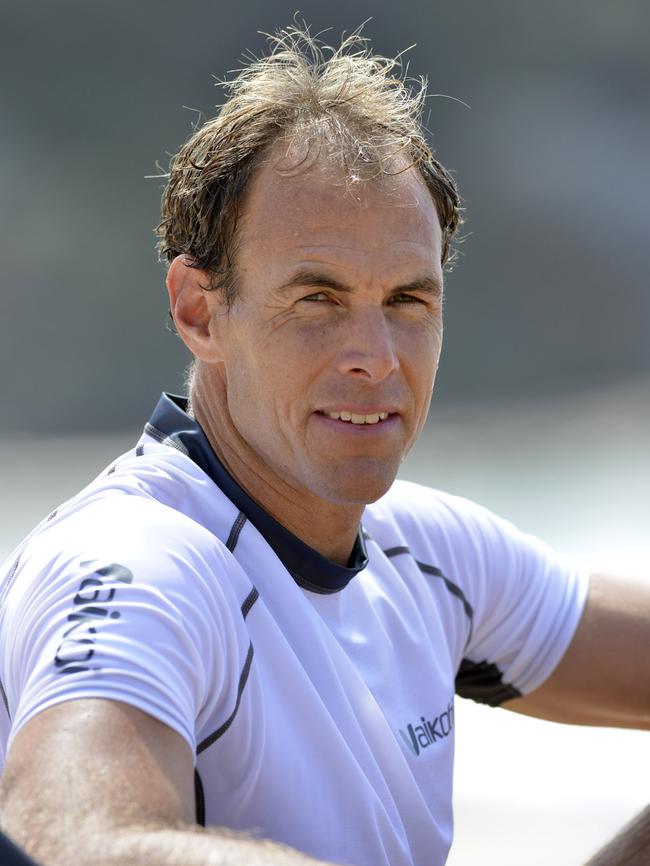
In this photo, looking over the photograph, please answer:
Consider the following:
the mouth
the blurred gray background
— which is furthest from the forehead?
the blurred gray background

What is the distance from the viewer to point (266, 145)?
169 centimetres

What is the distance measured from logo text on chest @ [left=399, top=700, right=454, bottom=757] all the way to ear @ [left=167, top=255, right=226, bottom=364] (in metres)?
0.57

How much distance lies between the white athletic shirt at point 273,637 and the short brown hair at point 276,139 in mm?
248

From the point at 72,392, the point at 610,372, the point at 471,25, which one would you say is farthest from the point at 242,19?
the point at 610,372

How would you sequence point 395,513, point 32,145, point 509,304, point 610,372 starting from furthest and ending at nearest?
1. point 32,145
2. point 509,304
3. point 610,372
4. point 395,513

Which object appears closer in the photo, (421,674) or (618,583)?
(421,674)

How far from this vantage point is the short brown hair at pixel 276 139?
66.9 inches

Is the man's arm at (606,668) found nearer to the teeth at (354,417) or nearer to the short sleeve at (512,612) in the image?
the short sleeve at (512,612)

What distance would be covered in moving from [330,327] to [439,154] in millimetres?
6246

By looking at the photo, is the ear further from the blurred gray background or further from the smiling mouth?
the blurred gray background

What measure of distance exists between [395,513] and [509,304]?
5.17 metres

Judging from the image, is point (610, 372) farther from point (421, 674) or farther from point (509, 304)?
point (421, 674)

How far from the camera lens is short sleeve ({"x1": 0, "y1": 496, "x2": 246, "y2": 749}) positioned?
3.86 ft

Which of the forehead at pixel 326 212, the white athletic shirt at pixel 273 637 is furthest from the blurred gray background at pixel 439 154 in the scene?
the forehead at pixel 326 212
